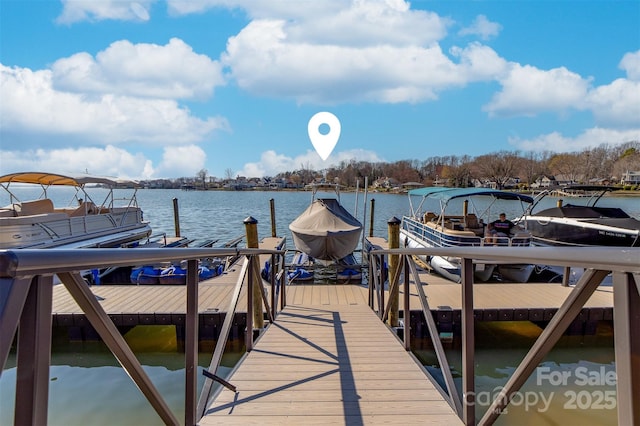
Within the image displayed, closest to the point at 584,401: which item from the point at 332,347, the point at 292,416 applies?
the point at 332,347

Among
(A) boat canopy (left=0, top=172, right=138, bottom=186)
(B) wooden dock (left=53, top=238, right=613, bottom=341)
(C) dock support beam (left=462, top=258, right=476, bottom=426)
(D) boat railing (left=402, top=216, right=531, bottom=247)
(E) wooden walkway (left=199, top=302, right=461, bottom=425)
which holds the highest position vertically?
(A) boat canopy (left=0, top=172, right=138, bottom=186)

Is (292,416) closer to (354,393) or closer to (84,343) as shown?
(354,393)

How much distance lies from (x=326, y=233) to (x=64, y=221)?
27.5ft

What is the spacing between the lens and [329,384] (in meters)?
3.11

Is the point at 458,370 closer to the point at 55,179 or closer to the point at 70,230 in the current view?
the point at 70,230

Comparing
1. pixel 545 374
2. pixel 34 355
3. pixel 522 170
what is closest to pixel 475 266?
pixel 545 374

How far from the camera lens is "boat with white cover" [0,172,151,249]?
33.4 feet

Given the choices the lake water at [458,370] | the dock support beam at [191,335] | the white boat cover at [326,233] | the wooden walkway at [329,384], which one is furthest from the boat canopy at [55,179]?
the dock support beam at [191,335]

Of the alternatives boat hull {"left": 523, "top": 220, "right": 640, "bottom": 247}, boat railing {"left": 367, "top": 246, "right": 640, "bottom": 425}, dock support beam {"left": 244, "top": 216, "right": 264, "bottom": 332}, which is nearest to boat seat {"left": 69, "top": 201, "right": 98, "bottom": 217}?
dock support beam {"left": 244, "top": 216, "right": 264, "bottom": 332}

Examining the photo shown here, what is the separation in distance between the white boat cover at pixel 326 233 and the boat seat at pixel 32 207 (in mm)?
8706

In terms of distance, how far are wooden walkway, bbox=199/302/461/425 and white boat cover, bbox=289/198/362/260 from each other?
5851mm

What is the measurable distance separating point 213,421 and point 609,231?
1271cm

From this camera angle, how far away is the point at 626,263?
1000mm

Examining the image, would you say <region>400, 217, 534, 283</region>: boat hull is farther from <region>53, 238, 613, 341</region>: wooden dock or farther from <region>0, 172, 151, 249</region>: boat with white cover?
<region>0, 172, 151, 249</region>: boat with white cover
